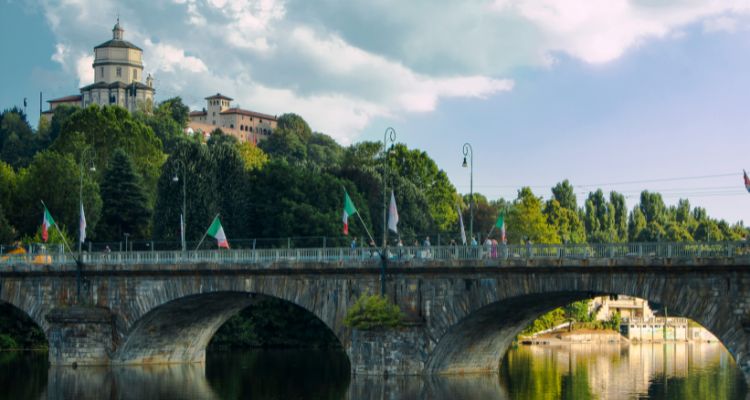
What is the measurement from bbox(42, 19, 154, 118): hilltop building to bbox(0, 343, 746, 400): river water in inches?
4610

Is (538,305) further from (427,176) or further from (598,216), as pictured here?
(598,216)

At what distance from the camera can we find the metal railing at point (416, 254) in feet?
147

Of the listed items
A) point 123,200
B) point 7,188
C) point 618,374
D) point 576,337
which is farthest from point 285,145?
Result: point 618,374

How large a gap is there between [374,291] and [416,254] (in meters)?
2.53

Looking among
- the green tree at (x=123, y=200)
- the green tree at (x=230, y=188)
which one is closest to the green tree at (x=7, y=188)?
the green tree at (x=123, y=200)

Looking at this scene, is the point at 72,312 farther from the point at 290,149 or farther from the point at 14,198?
the point at 290,149

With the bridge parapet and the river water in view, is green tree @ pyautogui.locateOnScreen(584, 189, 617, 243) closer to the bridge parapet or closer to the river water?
the river water

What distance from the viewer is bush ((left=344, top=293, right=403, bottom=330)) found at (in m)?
51.0

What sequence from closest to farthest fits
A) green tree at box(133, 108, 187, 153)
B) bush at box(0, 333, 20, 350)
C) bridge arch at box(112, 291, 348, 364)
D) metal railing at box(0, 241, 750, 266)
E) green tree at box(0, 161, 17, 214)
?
metal railing at box(0, 241, 750, 266), bridge arch at box(112, 291, 348, 364), bush at box(0, 333, 20, 350), green tree at box(0, 161, 17, 214), green tree at box(133, 108, 187, 153)

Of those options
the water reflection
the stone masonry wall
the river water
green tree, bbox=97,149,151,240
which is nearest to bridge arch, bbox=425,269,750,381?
the stone masonry wall

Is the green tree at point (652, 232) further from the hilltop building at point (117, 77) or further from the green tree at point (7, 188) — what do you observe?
the hilltop building at point (117, 77)

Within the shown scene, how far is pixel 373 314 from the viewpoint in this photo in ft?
168

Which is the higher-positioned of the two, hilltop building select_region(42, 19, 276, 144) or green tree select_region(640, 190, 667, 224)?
hilltop building select_region(42, 19, 276, 144)

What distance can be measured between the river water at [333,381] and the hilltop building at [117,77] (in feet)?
384
